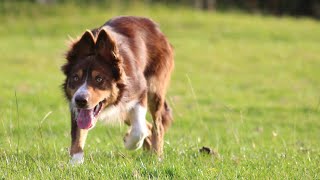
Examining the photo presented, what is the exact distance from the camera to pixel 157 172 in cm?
610

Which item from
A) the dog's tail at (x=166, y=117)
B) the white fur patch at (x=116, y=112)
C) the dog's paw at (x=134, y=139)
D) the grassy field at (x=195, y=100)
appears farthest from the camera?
the dog's tail at (x=166, y=117)

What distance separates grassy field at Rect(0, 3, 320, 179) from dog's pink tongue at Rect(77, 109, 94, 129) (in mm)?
310

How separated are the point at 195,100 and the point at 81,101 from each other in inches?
113

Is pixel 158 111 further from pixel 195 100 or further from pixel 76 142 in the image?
pixel 76 142

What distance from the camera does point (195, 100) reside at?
9.30 meters

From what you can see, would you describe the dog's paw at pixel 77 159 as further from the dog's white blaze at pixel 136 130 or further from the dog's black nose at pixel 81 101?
the dog's white blaze at pixel 136 130

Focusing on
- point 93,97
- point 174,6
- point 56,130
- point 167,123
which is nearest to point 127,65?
point 93,97

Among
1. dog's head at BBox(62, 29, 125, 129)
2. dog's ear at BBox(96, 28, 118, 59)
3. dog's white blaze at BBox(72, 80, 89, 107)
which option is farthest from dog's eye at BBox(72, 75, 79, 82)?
dog's ear at BBox(96, 28, 118, 59)

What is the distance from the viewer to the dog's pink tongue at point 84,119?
7.05 meters

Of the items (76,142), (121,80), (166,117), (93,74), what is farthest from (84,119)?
(166,117)

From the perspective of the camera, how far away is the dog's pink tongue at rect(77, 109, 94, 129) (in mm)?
7047

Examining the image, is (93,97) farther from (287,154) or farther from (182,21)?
(182,21)

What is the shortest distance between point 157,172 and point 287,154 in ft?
6.22

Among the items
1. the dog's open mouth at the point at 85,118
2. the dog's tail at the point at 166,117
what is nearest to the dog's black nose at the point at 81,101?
the dog's open mouth at the point at 85,118
